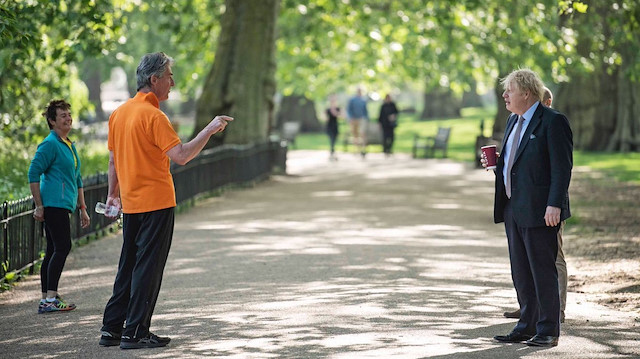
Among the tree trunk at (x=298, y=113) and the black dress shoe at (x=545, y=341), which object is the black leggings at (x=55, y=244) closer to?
the black dress shoe at (x=545, y=341)

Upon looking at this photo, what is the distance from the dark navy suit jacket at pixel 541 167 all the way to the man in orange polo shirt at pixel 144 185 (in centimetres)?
191

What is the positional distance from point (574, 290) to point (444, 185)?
42.8 ft

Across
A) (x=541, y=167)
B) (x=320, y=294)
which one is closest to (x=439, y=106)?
(x=320, y=294)

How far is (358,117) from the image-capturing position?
3453cm

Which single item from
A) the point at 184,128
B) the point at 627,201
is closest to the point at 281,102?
the point at 184,128

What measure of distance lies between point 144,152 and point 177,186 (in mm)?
10600

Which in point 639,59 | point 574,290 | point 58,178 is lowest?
point 574,290

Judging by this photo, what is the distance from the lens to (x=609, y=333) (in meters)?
8.07

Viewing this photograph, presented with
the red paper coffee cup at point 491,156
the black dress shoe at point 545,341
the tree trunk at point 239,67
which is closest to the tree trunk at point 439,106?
the tree trunk at point 239,67

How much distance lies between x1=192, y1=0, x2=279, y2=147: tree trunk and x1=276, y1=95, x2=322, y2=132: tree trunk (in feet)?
96.5

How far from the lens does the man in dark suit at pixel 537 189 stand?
292 inches

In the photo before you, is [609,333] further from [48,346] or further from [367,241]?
[367,241]

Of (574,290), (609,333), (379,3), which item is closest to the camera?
(609,333)

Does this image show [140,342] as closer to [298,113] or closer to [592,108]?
[592,108]
